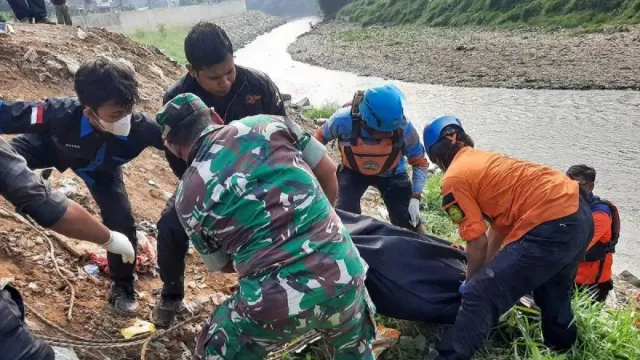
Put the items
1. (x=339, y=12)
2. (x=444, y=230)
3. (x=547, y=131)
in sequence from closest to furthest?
(x=444, y=230) → (x=547, y=131) → (x=339, y=12)

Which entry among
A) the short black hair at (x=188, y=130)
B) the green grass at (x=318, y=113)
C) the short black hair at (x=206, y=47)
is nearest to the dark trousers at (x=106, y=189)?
the short black hair at (x=206, y=47)

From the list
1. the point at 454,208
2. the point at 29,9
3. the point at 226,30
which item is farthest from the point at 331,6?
the point at 454,208

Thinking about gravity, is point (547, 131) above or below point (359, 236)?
below

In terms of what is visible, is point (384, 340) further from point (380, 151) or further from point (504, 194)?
point (380, 151)

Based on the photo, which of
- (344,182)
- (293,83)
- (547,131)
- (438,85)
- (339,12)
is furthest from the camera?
(339,12)

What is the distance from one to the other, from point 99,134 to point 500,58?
1685cm

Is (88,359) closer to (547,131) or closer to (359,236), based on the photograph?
(359,236)

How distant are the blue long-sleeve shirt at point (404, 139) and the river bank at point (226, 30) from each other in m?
7.23

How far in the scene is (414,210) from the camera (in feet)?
15.5

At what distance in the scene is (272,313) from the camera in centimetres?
211

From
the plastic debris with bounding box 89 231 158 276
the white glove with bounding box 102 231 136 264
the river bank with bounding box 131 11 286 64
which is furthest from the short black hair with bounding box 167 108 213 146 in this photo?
the river bank with bounding box 131 11 286 64

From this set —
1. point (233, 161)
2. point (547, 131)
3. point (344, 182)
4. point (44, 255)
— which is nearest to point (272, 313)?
point (233, 161)

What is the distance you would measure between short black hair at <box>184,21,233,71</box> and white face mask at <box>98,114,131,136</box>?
1.47 ft

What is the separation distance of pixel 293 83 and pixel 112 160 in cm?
1632
